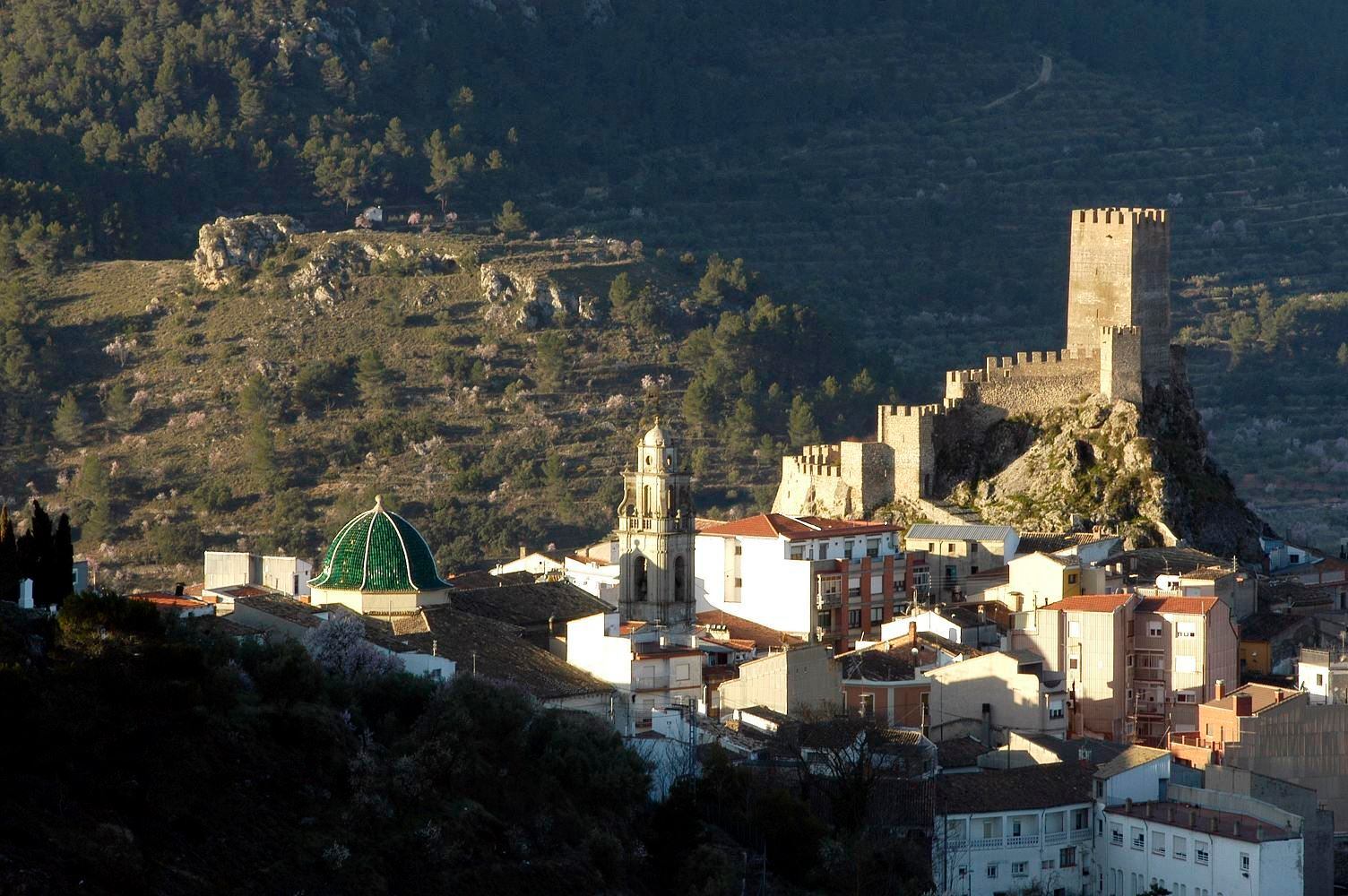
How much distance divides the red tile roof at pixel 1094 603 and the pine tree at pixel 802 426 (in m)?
27.0

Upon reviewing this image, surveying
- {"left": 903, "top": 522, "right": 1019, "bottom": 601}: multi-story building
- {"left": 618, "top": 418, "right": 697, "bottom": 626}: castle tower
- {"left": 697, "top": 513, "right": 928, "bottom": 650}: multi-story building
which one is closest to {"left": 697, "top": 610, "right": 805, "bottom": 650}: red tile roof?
{"left": 697, "top": 513, "right": 928, "bottom": 650}: multi-story building

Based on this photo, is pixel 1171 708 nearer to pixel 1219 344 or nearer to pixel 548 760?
pixel 548 760

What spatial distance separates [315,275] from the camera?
88.2 metres

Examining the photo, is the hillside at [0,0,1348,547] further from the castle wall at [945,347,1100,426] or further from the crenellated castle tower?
the castle wall at [945,347,1100,426]

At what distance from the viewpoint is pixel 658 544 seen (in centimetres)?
5562

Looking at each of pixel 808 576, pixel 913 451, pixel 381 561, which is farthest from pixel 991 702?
pixel 913 451

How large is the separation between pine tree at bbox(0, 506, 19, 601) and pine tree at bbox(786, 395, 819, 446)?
42032mm

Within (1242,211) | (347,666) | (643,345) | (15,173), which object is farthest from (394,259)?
(347,666)

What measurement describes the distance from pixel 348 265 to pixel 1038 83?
135 ft

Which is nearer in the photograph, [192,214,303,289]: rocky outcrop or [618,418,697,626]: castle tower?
[618,418,697,626]: castle tower

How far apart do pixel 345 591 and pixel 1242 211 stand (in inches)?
2614

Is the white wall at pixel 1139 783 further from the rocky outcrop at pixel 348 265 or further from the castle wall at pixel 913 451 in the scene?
the rocky outcrop at pixel 348 265

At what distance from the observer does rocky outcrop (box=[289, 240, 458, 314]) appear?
288 feet

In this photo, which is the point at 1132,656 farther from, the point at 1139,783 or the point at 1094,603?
the point at 1139,783
